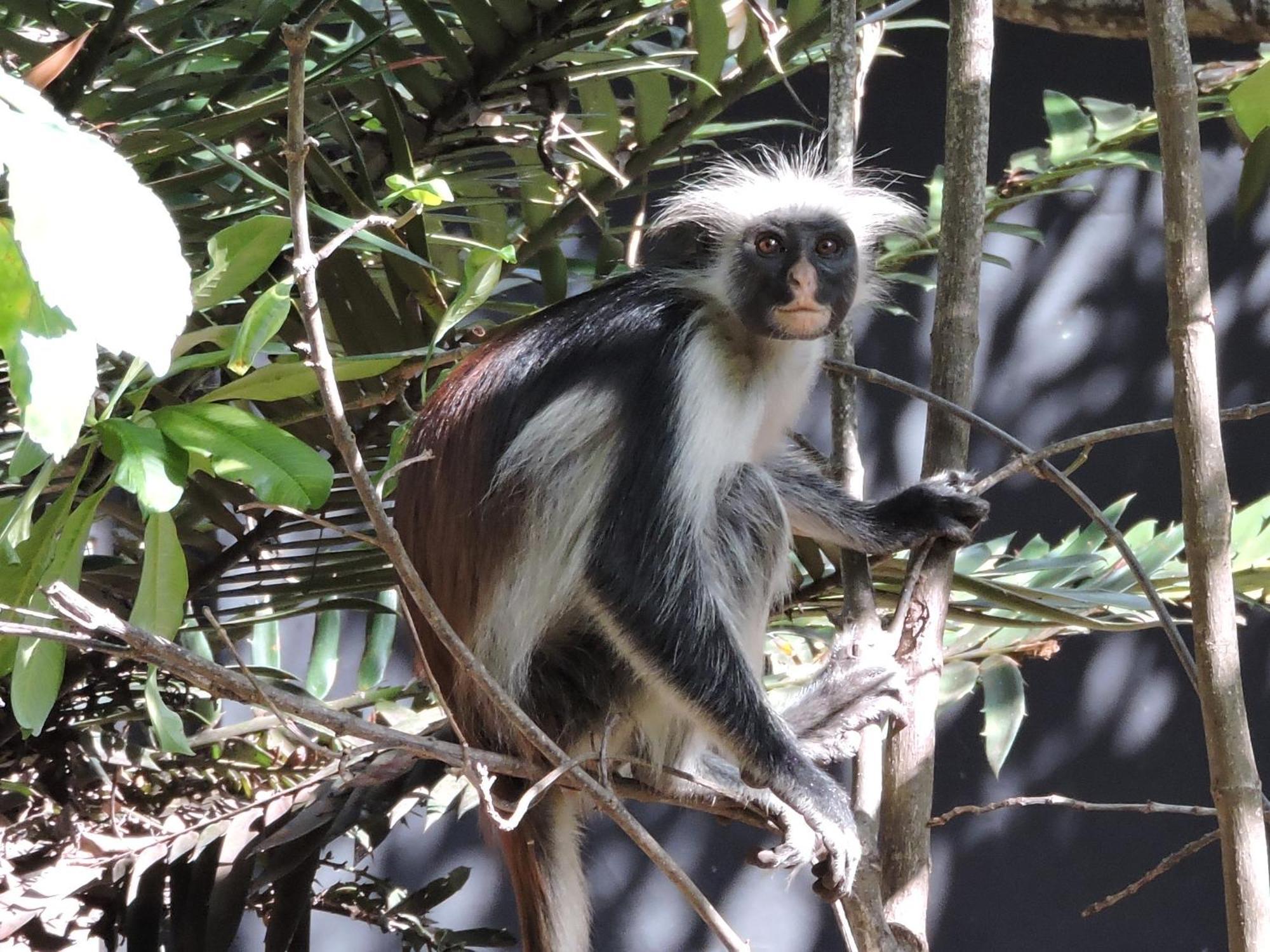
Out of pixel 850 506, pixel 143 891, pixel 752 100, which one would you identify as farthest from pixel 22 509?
pixel 752 100

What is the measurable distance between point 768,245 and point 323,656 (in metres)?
1.53

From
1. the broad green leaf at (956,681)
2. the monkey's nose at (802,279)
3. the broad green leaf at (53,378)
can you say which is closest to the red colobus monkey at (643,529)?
the monkey's nose at (802,279)

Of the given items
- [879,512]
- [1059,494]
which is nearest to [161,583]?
[879,512]

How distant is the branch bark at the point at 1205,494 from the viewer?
158 cm

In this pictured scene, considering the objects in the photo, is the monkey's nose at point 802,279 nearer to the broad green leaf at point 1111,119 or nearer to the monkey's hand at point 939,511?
the monkey's hand at point 939,511

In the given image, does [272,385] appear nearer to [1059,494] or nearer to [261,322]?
[261,322]

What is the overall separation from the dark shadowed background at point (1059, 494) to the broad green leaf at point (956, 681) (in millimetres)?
1673

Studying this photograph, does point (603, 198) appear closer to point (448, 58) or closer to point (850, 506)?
point (448, 58)

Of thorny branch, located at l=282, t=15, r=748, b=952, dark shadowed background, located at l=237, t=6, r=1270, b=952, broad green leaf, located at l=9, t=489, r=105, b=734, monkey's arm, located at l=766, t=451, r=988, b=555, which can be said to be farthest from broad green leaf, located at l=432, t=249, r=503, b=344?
dark shadowed background, located at l=237, t=6, r=1270, b=952

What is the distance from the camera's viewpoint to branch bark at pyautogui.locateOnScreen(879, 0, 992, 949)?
204 cm

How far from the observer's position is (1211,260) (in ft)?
17.0

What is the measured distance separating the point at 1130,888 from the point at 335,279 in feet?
5.73

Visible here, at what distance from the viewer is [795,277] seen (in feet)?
8.72

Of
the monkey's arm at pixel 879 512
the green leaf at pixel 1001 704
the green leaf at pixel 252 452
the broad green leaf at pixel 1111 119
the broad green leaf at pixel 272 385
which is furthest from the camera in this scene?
the broad green leaf at pixel 1111 119
